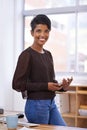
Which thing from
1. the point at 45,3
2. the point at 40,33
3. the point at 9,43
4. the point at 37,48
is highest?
the point at 45,3

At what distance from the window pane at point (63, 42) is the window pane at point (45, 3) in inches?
6.7

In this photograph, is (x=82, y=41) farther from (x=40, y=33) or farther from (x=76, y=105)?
(x=40, y=33)

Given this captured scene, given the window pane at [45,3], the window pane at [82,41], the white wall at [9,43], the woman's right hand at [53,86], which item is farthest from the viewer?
the window pane at [45,3]

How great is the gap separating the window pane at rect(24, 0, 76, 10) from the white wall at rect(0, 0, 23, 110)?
137 millimetres

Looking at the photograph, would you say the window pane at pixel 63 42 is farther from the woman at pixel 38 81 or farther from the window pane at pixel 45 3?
the woman at pixel 38 81

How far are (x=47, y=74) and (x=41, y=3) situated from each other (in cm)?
247

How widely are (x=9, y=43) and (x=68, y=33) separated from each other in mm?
918

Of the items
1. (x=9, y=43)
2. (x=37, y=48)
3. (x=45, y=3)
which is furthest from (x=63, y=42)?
(x=37, y=48)

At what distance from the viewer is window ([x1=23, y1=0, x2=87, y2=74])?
3820mm

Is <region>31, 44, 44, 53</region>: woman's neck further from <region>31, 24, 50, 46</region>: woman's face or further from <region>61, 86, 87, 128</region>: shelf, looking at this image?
<region>61, 86, 87, 128</region>: shelf

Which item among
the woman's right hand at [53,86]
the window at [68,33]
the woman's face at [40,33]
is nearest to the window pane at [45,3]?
the window at [68,33]

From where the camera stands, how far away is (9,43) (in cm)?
376

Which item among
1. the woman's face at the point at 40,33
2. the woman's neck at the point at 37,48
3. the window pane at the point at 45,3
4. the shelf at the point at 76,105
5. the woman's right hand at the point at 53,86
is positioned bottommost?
the shelf at the point at 76,105

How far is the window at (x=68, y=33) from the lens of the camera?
3.82 metres
